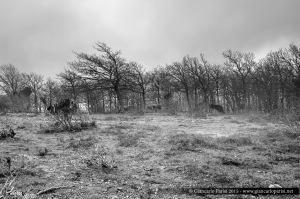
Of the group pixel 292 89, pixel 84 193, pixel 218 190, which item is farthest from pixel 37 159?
pixel 292 89

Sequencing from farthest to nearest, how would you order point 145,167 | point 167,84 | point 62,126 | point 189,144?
point 167,84 → point 62,126 → point 189,144 → point 145,167

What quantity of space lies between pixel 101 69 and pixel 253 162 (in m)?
22.7

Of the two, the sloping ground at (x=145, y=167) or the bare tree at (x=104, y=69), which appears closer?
the sloping ground at (x=145, y=167)

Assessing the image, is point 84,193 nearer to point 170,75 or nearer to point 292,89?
point 292,89

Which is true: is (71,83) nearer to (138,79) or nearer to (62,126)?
(138,79)

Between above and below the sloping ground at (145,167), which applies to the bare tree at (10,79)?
above

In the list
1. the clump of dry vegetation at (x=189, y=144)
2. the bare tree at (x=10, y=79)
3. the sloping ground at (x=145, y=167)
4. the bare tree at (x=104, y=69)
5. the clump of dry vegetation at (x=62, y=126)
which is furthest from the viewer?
the bare tree at (x=10, y=79)

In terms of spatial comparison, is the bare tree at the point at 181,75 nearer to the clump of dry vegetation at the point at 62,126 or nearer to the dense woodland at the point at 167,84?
the dense woodland at the point at 167,84

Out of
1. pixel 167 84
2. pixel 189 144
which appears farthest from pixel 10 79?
pixel 189 144

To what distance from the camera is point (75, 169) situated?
13.9ft

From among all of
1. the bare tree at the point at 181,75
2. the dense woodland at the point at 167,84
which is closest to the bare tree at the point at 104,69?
the dense woodland at the point at 167,84

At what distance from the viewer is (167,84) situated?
3553cm

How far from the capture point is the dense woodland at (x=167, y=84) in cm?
2500

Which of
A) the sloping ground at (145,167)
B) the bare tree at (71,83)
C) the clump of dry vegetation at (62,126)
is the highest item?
the bare tree at (71,83)
